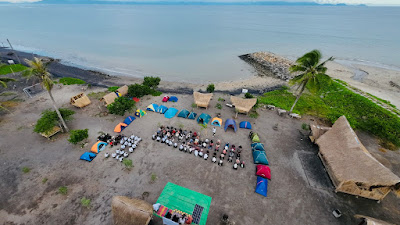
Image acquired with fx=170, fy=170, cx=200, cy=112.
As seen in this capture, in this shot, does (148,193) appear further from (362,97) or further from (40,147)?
(362,97)

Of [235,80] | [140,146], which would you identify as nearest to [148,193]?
[140,146]

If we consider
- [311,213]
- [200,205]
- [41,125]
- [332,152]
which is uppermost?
[41,125]

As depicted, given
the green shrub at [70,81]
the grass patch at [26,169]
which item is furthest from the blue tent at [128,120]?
the green shrub at [70,81]

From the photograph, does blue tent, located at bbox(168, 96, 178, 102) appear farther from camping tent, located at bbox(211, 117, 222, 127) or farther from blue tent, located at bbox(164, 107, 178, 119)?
camping tent, located at bbox(211, 117, 222, 127)

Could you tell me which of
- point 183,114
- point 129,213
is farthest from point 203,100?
point 129,213

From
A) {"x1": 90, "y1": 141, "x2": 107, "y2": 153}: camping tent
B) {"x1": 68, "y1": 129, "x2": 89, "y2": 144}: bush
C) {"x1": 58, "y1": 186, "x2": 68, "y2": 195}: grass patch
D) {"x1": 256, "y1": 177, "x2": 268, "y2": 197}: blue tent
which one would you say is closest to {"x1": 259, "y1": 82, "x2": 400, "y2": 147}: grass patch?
{"x1": 256, "y1": 177, "x2": 268, "y2": 197}: blue tent

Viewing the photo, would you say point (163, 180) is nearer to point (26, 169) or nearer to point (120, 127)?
point (120, 127)

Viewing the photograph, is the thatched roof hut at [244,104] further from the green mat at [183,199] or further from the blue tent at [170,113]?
the green mat at [183,199]
